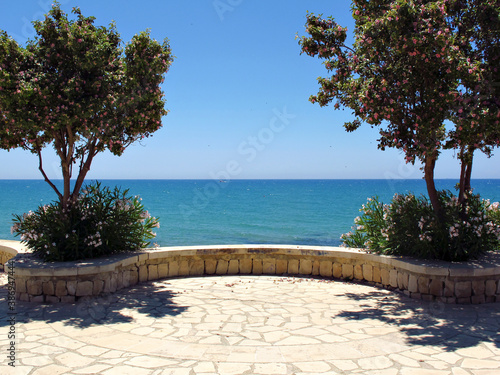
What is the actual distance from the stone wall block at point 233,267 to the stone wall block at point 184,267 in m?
0.86

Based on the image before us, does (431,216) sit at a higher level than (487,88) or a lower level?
lower

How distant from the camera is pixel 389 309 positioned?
6312 millimetres

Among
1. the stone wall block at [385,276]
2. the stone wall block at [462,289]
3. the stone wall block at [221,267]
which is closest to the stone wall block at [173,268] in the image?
the stone wall block at [221,267]

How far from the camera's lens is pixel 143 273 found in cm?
802

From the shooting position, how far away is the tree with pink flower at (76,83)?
6.82 metres

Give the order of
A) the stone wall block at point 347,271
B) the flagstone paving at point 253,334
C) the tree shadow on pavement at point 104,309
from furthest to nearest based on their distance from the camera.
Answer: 1. the stone wall block at point 347,271
2. the tree shadow on pavement at point 104,309
3. the flagstone paving at point 253,334

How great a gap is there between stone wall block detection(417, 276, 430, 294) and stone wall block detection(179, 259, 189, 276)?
4.44m

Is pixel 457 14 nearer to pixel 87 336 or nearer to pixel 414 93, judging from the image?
pixel 414 93

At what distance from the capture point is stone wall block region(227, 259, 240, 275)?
8.85 m

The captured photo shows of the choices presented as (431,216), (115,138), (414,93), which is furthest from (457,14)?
(115,138)

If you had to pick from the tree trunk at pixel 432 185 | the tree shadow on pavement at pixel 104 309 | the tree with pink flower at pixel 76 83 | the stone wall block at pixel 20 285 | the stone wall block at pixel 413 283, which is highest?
the tree with pink flower at pixel 76 83

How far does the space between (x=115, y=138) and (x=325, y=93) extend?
400 centimetres

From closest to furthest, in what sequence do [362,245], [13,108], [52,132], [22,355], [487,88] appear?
[22,355], [487,88], [13,108], [52,132], [362,245]

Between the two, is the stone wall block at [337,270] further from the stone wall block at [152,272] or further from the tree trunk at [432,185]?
the stone wall block at [152,272]
